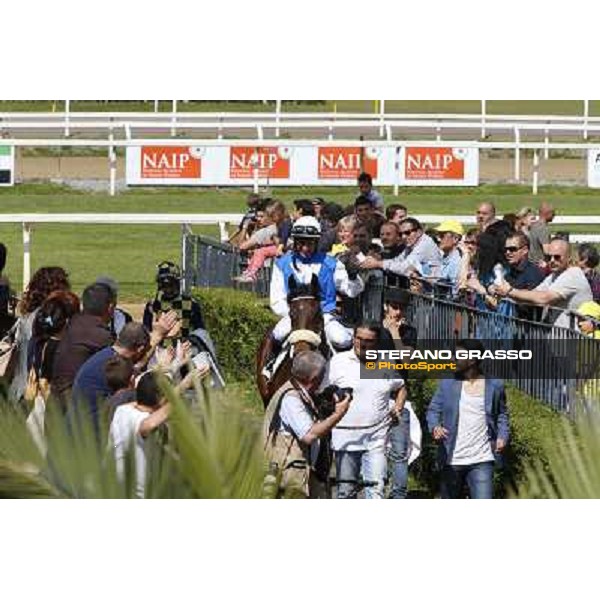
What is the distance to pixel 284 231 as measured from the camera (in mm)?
16188

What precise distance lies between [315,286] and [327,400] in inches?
93.0

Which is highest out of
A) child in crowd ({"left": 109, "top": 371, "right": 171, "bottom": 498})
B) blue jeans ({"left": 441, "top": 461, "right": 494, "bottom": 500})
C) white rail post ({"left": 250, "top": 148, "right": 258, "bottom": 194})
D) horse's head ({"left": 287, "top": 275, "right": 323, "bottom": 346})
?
white rail post ({"left": 250, "top": 148, "right": 258, "bottom": 194})

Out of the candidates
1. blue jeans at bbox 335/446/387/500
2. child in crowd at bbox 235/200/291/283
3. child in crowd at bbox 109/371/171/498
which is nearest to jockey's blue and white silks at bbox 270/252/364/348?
blue jeans at bbox 335/446/387/500

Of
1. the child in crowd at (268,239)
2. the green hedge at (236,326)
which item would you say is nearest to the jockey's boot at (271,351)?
the green hedge at (236,326)

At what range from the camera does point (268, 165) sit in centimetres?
2900

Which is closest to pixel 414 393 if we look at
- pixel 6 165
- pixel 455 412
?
pixel 455 412

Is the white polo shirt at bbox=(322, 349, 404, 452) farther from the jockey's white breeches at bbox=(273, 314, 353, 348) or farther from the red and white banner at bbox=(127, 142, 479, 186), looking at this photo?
the red and white banner at bbox=(127, 142, 479, 186)

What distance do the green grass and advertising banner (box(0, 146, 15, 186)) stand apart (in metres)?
0.27

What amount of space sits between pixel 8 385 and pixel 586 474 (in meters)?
5.30

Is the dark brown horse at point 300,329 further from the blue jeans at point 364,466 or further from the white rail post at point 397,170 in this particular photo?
the white rail post at point 397,170

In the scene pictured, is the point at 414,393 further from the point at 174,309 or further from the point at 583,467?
the point at 583,467

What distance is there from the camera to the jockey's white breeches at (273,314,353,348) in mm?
10516
